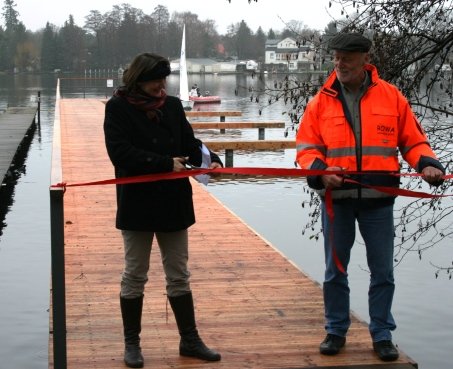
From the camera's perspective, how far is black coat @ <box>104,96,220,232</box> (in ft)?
14.9

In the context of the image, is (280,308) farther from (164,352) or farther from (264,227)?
(264,227)

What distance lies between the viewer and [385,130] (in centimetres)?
467

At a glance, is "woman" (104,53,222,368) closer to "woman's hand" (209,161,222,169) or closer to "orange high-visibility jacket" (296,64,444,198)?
"woman's hand" (209,161,222,169)

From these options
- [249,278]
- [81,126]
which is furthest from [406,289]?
[81,126]

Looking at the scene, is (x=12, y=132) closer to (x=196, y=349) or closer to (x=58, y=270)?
(x=196, y=349)

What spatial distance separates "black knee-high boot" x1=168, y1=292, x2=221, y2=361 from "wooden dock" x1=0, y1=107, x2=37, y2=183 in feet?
33.5

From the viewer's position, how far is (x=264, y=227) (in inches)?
517

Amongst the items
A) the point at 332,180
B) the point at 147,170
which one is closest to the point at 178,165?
the point at 147,170

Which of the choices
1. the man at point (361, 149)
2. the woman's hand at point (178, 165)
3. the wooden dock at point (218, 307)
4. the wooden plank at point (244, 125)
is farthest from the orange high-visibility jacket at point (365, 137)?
the wooden plank at point (244, 125)

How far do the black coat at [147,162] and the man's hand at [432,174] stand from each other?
1266 mm

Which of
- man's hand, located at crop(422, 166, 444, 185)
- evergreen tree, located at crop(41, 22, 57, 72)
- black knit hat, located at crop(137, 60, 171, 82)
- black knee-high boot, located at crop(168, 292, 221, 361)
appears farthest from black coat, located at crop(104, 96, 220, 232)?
evergreen tree, located at crop(41, 22, 57, 72)

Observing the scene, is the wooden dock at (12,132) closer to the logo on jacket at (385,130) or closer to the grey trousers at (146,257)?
the grey trousers at (146,257)

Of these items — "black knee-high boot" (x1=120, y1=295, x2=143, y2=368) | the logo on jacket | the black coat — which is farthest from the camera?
"black knee-high boot" (x1=120, y1=295, x2=143, y2=368)

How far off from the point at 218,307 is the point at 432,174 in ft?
6.83
